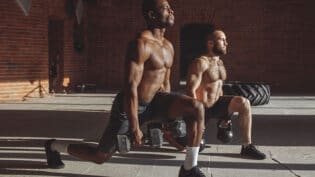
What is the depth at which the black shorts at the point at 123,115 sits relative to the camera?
15.9ft

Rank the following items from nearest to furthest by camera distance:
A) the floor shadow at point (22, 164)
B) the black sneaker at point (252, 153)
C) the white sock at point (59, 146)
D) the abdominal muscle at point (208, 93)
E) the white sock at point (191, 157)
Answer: the white sock at point (191, 157) < the white sock at point (59, 146) < the floor shadow at point (22, 164) < the black sneaker at point (252, 153) < the abdominal muscle at point (208, 93)

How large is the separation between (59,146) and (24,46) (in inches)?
392

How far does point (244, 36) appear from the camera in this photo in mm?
19203

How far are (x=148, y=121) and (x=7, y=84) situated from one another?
986 centimetres

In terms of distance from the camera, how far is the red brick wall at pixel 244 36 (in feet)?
62.7

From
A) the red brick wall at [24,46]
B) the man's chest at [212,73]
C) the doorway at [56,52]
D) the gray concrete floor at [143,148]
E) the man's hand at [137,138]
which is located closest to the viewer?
the man's hand at [137,138]

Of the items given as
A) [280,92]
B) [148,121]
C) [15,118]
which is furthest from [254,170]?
[280,92]

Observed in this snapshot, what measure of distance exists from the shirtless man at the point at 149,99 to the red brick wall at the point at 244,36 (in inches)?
560

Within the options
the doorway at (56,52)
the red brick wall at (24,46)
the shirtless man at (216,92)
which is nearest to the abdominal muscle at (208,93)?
the shirtless man at (216,92)

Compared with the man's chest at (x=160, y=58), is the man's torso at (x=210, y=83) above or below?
below

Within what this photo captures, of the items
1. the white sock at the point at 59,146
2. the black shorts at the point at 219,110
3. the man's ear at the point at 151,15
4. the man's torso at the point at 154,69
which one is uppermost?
the man's ear at the point at 151,15

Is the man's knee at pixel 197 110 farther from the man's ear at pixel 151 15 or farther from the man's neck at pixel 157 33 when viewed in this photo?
the man's ear at pixel 151 15

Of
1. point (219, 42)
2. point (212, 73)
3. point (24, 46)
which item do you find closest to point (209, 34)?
point (219, 42)

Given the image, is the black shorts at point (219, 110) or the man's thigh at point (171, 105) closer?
the man's thigh at point (171, 105)
